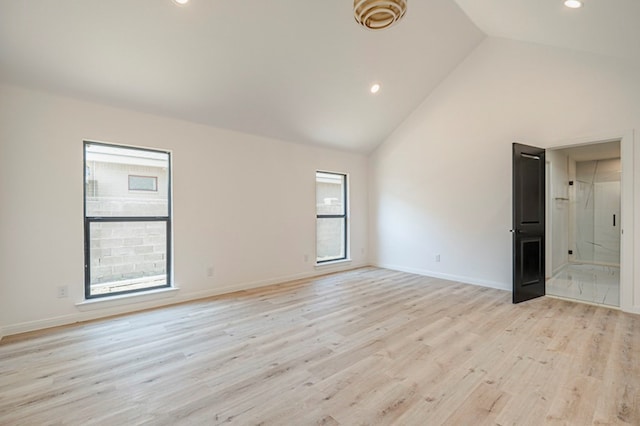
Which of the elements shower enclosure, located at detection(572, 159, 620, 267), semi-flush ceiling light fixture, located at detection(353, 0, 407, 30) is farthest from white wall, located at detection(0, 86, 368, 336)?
shower enclosure, located at detection(572, 159, 620, 267)

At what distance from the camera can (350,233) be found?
20.3 feet

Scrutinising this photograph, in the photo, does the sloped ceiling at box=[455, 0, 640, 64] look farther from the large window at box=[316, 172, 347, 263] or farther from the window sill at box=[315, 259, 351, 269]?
the window sill at box=[315, 259, 351, 269]

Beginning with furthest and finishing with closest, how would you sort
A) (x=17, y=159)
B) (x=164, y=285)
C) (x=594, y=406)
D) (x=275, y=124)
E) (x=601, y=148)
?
1. (x=601, y=148)
2. (x=275, y=124)
3. (x=164, y=285)
4. (x=17, y=159)
5. (x=594, y=406)

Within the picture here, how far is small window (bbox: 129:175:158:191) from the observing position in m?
3.74

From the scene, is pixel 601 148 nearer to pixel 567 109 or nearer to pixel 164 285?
pixel 567 109

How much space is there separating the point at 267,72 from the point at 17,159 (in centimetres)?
272

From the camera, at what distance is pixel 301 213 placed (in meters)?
5.38

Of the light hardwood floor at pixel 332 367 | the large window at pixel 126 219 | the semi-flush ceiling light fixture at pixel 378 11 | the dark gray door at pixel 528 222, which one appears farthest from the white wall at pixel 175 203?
the dark gray door at pixel 528 222

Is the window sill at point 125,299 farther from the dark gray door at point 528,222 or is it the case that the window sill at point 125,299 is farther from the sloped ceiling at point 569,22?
the sloped ceiling at point 569,22

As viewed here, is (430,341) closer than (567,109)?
Yes

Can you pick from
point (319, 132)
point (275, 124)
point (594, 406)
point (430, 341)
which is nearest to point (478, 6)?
point (319, 132)

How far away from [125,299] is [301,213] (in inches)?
112

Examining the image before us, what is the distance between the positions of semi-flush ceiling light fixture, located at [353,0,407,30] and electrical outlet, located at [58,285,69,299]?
3.90 meters

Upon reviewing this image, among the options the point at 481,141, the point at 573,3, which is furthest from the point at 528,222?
the point at 573,3
